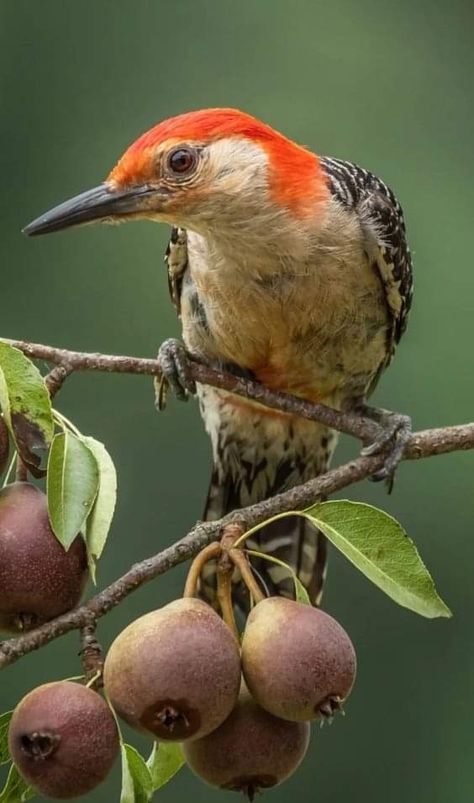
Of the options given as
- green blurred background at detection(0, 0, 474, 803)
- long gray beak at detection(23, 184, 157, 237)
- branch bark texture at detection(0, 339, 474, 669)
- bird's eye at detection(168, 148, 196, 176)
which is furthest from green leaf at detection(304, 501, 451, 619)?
green blurred background at detection(0, 0, 474, 803)

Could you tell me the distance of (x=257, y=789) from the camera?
2.95 meters

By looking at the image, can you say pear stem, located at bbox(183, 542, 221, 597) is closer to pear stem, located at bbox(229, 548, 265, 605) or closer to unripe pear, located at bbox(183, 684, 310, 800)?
pear stem, located at bbox(229, 548, 265, 605)

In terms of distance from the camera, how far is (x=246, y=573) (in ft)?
9.95

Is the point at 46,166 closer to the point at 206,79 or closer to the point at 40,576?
the point at 206,79

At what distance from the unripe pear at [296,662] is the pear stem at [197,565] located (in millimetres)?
136

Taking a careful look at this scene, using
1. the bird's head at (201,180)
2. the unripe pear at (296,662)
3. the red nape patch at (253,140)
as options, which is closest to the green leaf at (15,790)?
the unripe pear at (296,662)

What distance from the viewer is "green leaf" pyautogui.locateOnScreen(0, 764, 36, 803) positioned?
121 inches

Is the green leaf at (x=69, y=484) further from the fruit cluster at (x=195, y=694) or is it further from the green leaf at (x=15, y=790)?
the green leaf at (x=15, y=790)

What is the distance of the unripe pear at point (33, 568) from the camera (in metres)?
2.95

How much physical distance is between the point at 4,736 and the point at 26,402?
66 centimetres

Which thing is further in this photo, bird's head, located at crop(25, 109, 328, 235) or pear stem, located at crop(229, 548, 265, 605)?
bird's head, located at crop(25, 109, 328, 235)

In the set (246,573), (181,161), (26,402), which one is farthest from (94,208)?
(246,573)

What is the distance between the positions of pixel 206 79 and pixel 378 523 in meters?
10.8

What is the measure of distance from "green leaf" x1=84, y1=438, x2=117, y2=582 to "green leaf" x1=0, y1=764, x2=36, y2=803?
0.44 m
